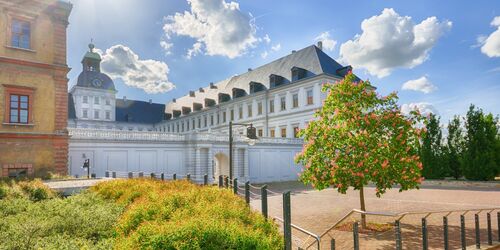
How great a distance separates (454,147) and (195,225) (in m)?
32.3

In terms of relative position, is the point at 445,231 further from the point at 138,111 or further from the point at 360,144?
the point at 138,111

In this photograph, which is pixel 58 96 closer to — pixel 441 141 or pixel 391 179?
pixel 391 179

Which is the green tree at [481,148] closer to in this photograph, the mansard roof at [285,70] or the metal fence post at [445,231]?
the mansard roof at [285,70]

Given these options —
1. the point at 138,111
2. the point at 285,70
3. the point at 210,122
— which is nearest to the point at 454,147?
the point at 285,70

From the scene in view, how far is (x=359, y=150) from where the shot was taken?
36.6 feet

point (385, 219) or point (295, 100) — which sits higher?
point (295, 100)

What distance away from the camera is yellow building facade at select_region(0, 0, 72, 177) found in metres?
18.6

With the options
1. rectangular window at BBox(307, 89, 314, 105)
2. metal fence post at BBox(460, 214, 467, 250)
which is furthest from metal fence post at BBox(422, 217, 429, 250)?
rectangular window at BBox(307, 89, 314, 105)

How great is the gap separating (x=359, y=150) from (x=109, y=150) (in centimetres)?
2234

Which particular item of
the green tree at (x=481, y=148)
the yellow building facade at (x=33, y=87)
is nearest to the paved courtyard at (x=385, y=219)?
the green tree at (x=481, y=148)

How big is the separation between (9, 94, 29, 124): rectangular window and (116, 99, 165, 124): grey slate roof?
5737cm

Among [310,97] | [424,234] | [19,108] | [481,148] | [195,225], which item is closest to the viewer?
[195,225]

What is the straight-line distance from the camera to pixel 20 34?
19.3 meters

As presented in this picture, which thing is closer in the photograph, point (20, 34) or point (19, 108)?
point (19, 108)
